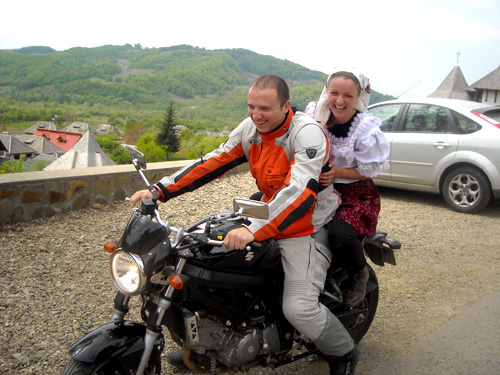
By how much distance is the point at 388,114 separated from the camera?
870 centimetres

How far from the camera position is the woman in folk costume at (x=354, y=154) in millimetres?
3094

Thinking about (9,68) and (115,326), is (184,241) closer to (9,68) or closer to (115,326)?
(115,326)

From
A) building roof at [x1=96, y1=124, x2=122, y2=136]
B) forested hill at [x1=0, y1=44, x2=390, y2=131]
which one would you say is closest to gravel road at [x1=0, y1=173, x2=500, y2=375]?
forested hill at [x1=0, y1=44, x2=390, y2=131]

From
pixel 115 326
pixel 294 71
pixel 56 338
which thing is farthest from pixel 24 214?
pixel 294 71

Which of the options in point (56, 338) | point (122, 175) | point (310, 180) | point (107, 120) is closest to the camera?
point (310, 180)

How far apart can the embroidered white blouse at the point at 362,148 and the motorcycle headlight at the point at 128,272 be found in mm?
1653

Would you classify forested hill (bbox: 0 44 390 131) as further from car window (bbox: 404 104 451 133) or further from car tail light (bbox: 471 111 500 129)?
car tail light (bbox: 471 111 500 129)

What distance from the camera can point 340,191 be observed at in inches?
129

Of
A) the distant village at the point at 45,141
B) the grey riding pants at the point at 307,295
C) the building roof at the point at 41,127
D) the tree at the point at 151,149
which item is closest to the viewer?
the grey riding pants at the point at 307,295

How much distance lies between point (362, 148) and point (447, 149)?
5263 mm

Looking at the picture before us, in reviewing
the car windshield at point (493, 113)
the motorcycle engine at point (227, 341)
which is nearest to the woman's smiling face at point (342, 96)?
the motorcycle engine at point (227, 341)

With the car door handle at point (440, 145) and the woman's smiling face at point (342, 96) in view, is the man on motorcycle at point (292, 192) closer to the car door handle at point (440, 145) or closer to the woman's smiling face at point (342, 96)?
the woman's smiling face at point (342, 96)

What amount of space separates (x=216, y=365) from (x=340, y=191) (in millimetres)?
1458

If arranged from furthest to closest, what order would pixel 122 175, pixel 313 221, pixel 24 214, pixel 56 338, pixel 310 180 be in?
pixel 122 175, pixel 24 214, pixel 56 338, pixel 313 221, pixel 310 180
